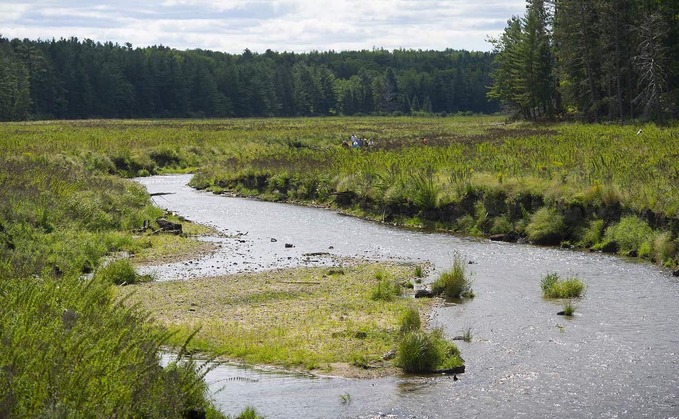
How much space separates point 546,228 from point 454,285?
31.7 feet

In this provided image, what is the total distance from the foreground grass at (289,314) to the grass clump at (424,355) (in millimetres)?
828

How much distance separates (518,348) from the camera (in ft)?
57.5

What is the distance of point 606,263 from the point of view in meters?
26.5

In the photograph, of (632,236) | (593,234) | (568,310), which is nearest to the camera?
(568,310)

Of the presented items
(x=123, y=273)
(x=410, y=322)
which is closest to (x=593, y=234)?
(x=410, y=322)

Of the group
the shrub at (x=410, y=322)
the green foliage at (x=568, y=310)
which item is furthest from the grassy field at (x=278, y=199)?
the green foliage at (x=568, y=310)

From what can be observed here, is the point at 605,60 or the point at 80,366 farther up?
the point at 605,60

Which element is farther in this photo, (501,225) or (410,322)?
(501,225)

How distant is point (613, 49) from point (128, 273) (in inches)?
2296

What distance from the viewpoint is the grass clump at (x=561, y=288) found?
21.6 m

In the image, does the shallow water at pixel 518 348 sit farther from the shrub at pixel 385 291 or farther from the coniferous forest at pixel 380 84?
the coniferous forest at pixel 380 84

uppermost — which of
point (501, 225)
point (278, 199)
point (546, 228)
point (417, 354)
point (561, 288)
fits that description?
point (417, 354)

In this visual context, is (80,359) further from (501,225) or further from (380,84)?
(380,84)

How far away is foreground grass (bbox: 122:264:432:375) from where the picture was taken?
681 inches
